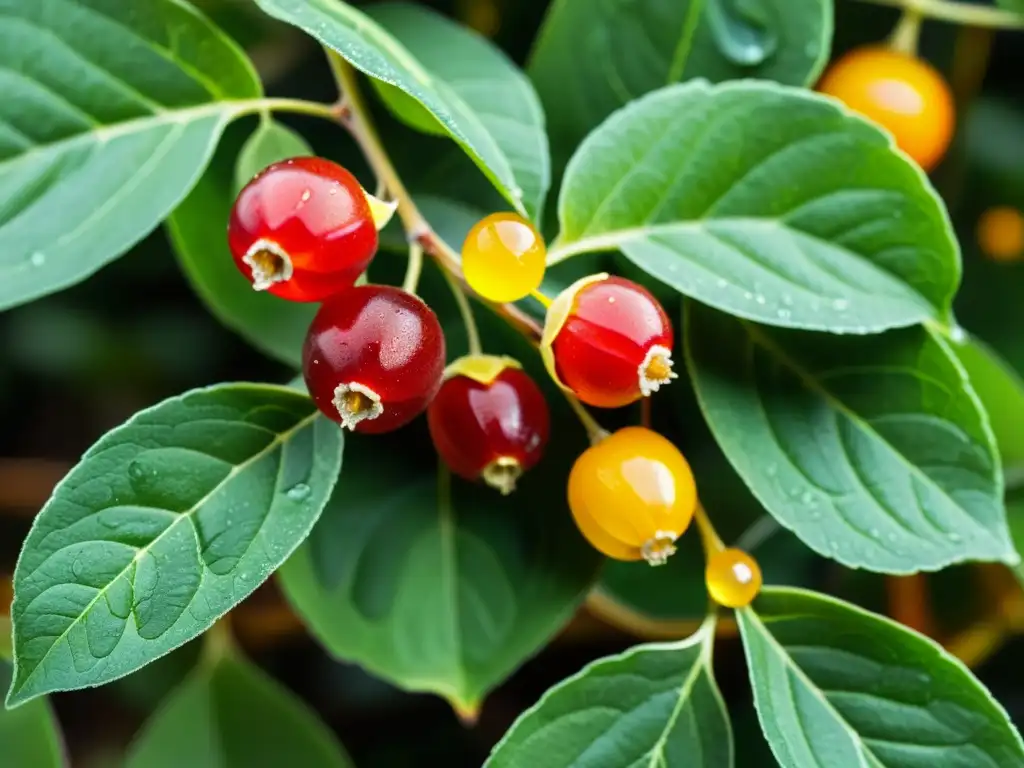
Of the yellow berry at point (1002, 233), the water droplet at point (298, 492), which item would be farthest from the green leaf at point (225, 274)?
the yellow berry at point (1002, 233)

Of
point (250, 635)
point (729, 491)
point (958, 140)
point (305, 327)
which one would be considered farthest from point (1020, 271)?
point (250, 635)

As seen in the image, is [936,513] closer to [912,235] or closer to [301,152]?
[912,235]

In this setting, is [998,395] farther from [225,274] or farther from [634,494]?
[225,274]

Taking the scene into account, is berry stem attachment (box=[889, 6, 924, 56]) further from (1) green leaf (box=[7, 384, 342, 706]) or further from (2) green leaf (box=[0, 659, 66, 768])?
(2) green leaf (box=[0, 659, 66, 768])

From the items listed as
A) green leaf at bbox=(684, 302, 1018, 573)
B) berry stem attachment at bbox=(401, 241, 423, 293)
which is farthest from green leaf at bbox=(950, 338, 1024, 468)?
berry stem attachment at bbox=(401, 241, 423, 293)

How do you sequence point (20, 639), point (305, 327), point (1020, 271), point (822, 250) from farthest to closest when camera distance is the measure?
point (1020, 271)
point (305, 327)
point (822, 250)
point (20, 639)

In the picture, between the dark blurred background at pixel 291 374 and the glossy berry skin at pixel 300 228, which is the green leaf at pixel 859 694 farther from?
the glossy berry skin at pixel 300 228
